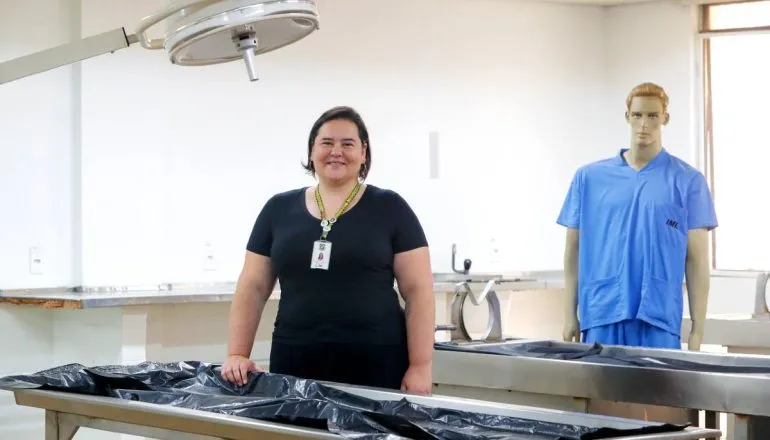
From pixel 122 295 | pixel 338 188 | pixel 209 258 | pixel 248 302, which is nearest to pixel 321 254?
pixel 338 188

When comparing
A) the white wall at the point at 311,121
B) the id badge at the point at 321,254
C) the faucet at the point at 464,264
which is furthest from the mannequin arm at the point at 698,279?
the white wall at the point at 311,121

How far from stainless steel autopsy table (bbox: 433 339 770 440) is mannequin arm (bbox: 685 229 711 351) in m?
0.48

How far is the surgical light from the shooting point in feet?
7.03

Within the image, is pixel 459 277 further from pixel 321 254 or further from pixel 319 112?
pixel 321 254

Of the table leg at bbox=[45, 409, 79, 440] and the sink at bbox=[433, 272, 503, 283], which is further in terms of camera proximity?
the sink at bbox=[433, 272, 503, 283]

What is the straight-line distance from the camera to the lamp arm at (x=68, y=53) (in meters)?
2.34

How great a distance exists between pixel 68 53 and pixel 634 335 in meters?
2.28

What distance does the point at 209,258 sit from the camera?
5383 millimetres

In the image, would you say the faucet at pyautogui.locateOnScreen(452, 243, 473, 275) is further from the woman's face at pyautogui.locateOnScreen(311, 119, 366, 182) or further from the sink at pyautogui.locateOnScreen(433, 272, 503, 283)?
the woman's face at pyautogui.locateOnScreen(311, 119, 366, 182)

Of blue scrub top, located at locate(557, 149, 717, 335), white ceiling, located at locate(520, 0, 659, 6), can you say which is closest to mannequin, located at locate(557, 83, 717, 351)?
blue scrub top, located at locate(557, 149, 717, 335)

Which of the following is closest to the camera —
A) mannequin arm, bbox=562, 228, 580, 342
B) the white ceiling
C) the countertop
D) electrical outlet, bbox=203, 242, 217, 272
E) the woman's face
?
the woman's face

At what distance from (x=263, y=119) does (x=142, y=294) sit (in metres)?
1.19

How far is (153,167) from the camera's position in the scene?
17.1 feet

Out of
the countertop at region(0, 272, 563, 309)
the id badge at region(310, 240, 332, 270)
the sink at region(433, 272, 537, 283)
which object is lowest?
the countertop at region(0, 272, 563, 309)
